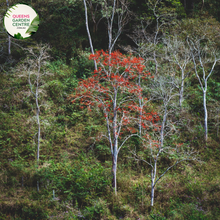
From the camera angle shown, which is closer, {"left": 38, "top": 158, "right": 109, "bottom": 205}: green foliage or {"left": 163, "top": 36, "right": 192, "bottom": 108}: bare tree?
{"left": 38, "top": 158, "right": 109, "bottom": 205}: green foliage

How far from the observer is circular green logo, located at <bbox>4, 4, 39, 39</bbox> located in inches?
345

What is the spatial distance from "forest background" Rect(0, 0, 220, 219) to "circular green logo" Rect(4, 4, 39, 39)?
4.04 feet

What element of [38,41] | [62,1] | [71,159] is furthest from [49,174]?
[62,1]

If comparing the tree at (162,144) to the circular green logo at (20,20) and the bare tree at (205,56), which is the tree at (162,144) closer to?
the bare tree at (205,56)

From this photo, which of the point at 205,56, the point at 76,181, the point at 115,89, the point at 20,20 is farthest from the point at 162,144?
the point at 20,20

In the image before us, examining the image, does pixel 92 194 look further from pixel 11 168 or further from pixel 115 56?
pixel 115 56

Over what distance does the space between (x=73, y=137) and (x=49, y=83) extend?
5.69m

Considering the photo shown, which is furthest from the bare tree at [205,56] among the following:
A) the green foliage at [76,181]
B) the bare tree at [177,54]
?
the green foliage at [76,181]

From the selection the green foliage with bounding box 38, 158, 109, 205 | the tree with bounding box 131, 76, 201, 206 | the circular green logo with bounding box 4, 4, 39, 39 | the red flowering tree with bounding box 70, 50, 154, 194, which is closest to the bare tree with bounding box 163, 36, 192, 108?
the tree with bounding box 131, 76, 201, 206

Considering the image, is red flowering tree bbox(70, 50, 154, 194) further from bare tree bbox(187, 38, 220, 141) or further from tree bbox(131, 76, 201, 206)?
bare tree bbox(187, 38, 220, 141)

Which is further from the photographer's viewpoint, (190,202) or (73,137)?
(73,137)

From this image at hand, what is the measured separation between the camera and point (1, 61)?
1664 centimetres

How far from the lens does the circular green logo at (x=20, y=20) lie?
877 centimetres

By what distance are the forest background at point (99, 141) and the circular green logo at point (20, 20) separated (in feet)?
4.04
